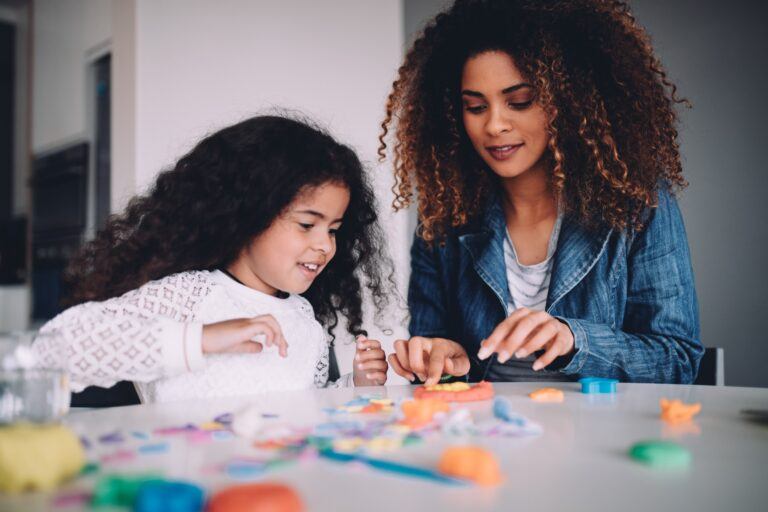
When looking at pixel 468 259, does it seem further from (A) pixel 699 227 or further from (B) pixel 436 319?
(A) pixel 699 227

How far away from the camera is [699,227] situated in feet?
9.50

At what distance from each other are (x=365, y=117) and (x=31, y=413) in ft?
8.70

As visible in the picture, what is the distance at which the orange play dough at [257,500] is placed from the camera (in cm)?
46

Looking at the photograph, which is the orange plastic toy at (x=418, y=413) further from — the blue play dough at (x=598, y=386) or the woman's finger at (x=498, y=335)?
the blue play dough at (x=598, y=386)

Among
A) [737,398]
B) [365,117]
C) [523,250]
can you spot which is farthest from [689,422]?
[365,117]

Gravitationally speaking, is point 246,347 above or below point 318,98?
below

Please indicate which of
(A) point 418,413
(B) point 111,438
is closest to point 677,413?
(A) point 418,413

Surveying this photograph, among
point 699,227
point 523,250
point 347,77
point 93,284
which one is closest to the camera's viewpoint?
point 93,284

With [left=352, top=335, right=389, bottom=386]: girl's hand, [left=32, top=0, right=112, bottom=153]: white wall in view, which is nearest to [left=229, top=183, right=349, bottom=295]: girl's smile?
[left=352, top=335, right=389, bottom=386]: girl's hand

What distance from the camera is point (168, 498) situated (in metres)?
0.47

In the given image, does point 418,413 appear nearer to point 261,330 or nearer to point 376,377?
point 261,330

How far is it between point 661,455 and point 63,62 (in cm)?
391

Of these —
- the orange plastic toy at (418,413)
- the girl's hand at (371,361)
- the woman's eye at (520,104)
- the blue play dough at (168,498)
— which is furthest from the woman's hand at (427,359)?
the blue play dough at (168,498)

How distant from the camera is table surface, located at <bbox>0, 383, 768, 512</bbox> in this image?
507 mm
